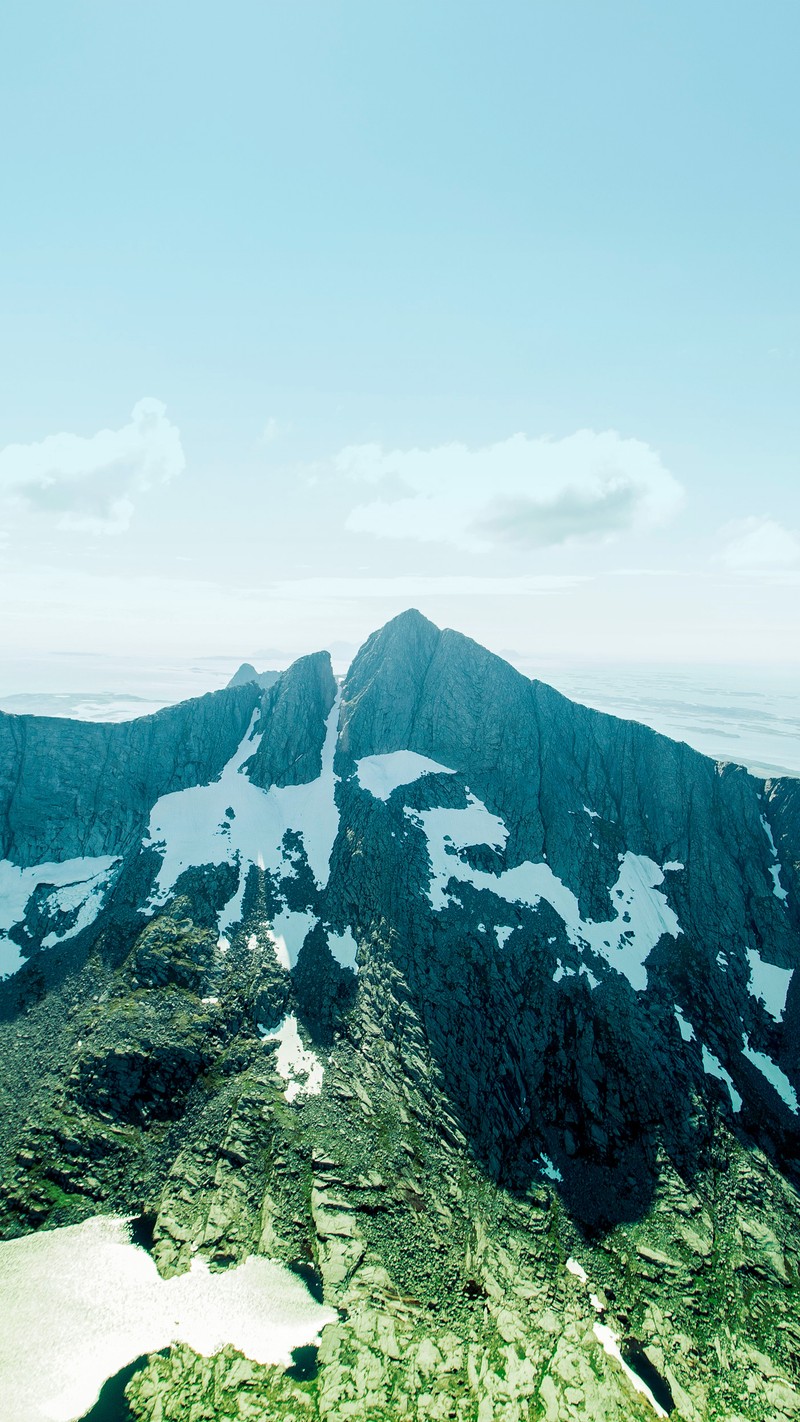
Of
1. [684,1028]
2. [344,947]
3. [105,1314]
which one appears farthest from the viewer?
[344,947]

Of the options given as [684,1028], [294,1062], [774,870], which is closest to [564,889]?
[684,1028]

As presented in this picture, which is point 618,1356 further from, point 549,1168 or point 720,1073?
point 720,1073

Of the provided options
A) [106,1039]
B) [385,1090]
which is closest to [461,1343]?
[385,1090]

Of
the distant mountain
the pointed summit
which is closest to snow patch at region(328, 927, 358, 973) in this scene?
the pointed summit

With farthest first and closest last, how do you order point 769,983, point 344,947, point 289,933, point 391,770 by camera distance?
point 391,770
point 289,933
point 769,983
point 344,947

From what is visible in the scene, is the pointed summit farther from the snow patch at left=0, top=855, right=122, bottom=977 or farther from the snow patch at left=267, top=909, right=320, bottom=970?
the snow patch at left=0, top=855, right=122, bottom=977

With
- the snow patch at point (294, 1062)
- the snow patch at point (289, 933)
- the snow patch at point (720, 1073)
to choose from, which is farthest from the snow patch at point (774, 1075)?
the snow patch at point (289, 933)

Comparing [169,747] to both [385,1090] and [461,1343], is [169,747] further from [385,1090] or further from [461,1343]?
[461,1343]
